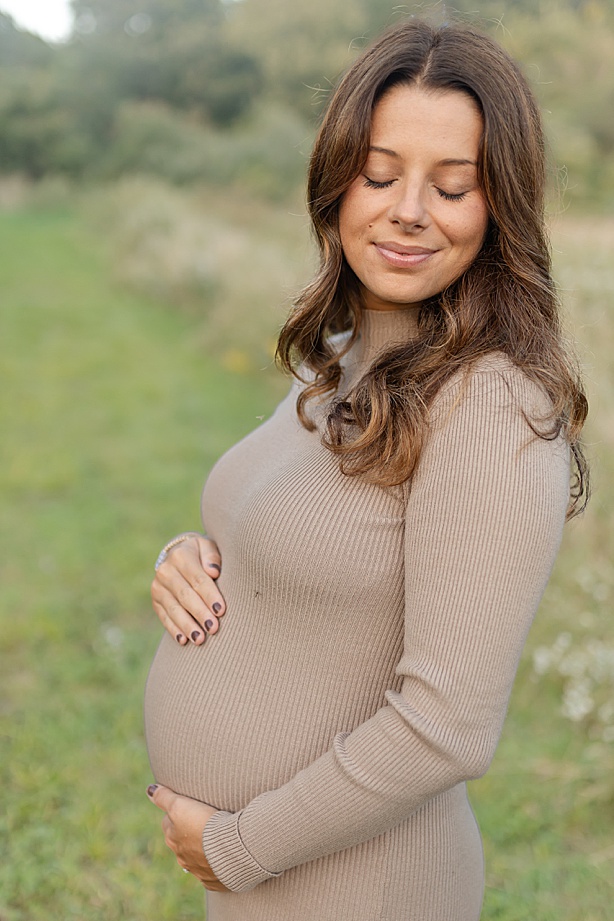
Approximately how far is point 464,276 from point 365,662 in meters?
0.63

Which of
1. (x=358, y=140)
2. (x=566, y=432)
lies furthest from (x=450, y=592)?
(x=358, y=140)

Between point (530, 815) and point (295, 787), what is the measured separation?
197 cm

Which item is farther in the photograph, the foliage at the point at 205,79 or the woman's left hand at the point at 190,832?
the foliage at the point at 205,79

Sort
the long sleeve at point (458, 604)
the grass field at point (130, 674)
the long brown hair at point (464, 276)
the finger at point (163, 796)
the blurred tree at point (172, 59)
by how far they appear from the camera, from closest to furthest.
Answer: the long sleeve at point (458, 604), the long brown hair at point (464, 276), the finger at point (163, 796), the grass field at point (130, 674), the blurred tree at point (172, 59)

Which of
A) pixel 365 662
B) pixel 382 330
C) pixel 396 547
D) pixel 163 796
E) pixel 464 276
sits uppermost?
pixel 464 276

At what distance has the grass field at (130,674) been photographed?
261 cm

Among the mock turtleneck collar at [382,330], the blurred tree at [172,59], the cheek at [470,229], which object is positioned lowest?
the mock turtleneck collar at [382,330]

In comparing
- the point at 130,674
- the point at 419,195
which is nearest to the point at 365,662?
the point at 419,195

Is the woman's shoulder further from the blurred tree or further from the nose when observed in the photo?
the blurred tree

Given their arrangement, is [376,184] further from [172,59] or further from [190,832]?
[172,59]

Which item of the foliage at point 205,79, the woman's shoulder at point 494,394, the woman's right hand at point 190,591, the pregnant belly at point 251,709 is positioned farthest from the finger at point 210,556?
the foliage at point 205,79

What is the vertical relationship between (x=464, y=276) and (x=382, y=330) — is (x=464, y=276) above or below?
above

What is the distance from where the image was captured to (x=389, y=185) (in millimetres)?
1317

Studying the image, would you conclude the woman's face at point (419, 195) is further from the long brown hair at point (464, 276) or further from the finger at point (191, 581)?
the finger at point (191, 581)
